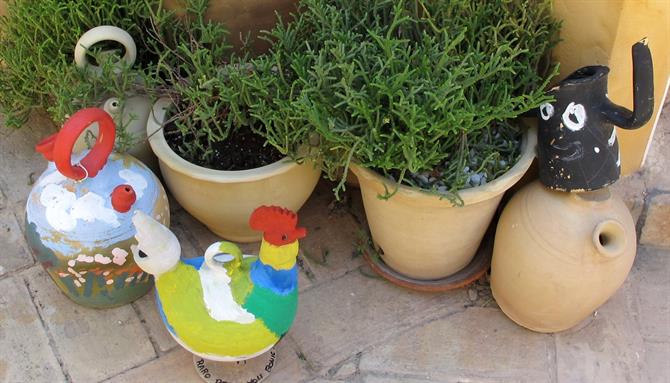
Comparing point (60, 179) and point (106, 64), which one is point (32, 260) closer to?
point (60, 179)

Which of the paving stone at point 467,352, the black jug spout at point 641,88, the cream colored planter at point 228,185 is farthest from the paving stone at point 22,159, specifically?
the black jug spout at point 641,88

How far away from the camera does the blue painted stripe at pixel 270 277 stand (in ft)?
6.86

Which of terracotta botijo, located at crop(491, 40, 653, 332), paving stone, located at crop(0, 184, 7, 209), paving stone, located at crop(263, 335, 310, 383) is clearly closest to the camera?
terracotta botijo, located at crop(491, 40, 653, 332)

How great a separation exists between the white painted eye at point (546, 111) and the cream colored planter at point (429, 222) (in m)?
0.15

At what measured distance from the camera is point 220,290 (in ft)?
6.85

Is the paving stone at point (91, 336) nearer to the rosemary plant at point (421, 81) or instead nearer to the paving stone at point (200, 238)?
the paving stone at point (200, 238)

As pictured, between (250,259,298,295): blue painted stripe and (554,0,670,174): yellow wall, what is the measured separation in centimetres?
112

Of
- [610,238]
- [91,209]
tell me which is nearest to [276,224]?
[91,209]

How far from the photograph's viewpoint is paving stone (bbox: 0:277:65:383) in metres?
2.40

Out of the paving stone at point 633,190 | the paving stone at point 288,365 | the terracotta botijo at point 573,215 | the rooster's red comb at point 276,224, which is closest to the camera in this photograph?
the rooster's red comb at point 276,224

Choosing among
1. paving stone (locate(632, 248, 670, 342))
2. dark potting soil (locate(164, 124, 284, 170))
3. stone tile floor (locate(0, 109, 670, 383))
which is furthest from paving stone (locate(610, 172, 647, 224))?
dark potting soil (locate(164, 124, 284, 170))

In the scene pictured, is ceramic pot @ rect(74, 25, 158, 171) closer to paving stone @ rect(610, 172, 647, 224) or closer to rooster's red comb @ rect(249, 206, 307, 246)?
rooster's red comb @ rect(249, 206, 307, 246)

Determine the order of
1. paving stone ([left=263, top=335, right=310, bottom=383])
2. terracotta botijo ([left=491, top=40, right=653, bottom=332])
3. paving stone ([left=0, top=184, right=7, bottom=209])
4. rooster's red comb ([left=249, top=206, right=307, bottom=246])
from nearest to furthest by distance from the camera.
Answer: rooster's red comb ([left=249, top=206, right=307, bottom=246]) < terracotta botijo ([left=491, top=40, right=653, bottom=332]) < paving stone ([left=263, top=335, right=310, bottom=383]) < paving stone ([left=0, top=184, right=7, bottom=209])

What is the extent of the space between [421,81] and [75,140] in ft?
3.14
